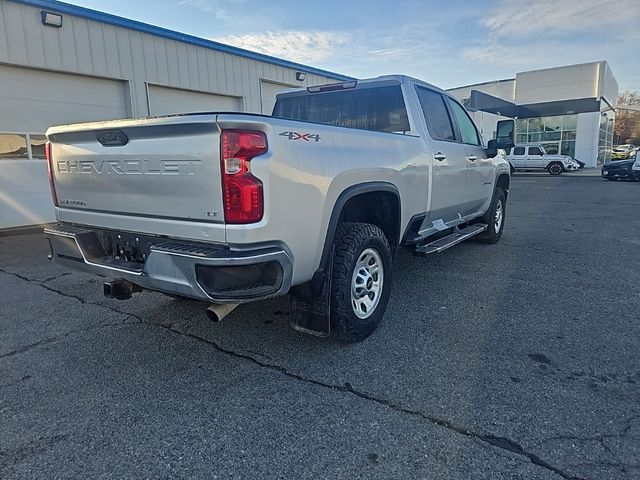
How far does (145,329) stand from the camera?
3.93 m

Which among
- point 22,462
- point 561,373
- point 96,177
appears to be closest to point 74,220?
point 96,177

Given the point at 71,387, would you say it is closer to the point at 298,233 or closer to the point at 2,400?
the point at 2,400

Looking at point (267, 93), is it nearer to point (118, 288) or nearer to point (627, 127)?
point (118, 288)

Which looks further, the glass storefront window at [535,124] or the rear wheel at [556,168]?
the glass storefront window at [535,124]

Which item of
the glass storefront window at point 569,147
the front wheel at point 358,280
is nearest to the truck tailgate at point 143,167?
the front wheel at point 358,280

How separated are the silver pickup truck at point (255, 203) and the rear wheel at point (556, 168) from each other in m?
27.9

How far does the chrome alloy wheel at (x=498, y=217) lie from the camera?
7179 millimetres

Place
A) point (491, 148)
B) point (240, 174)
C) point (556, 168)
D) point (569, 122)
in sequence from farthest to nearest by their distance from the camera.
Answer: point (569, 122)
point (556, 168)
point (491, 148)
point (240, 174)

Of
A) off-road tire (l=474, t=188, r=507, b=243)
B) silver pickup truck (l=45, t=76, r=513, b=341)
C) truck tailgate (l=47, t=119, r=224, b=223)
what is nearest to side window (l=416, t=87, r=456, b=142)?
silver pickup truck (l=45, t=76, r=513, b=341)

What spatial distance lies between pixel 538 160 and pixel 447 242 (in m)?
27.8

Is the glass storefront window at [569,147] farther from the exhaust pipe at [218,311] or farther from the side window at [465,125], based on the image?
the exhaust pipe at [218,311]

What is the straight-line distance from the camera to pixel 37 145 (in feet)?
29.8

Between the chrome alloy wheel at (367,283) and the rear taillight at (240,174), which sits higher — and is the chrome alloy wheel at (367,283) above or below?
below

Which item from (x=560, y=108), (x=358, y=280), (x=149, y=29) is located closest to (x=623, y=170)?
(x=560, y=108)
